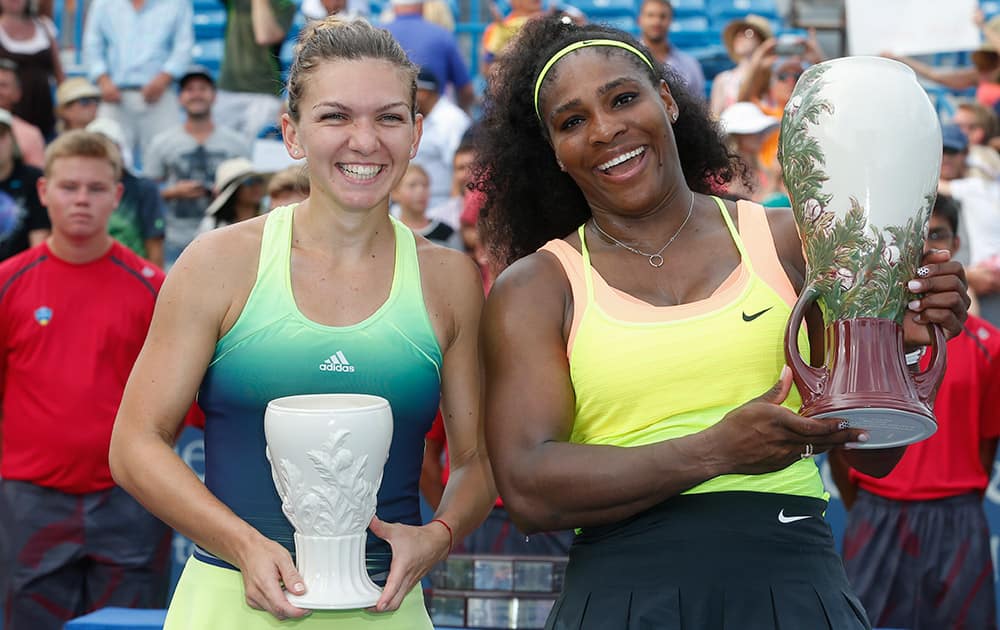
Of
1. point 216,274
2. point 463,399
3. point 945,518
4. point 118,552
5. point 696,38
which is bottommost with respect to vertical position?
point 945,518

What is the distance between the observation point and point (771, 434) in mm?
1904

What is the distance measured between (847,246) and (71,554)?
3310 millimetres

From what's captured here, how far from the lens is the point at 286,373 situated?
86.0 inches

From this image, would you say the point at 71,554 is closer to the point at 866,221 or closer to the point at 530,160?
the point at 530,160

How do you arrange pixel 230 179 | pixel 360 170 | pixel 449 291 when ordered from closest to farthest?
pixel 360 170
pixel 449 291
pixel 230 179

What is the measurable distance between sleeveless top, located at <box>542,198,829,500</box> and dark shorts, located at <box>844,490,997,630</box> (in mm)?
2579

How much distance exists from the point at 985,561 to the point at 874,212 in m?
2.85

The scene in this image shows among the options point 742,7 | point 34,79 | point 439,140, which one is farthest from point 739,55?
point 34,79

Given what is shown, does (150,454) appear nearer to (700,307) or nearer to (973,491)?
(700,307)

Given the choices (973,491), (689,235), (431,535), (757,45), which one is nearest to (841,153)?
(689,235)

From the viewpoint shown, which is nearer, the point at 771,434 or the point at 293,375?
the point at 771,434

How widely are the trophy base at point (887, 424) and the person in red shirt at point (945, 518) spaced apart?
2528mm

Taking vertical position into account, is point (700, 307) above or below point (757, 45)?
above

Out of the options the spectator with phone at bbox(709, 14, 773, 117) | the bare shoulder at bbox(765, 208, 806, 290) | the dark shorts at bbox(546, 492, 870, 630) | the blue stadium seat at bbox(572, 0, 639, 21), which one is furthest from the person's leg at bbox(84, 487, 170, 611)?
A: the blue stadium seat at bbox(572, 0, 639, 21)
